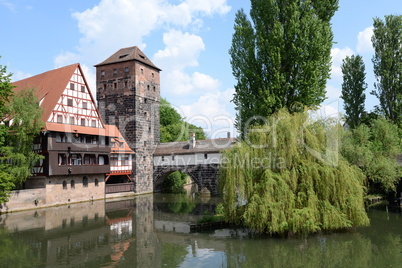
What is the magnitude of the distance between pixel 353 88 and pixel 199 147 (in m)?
18.7

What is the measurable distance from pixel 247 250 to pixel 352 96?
30.7 metres

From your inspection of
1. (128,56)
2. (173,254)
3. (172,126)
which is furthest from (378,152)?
(172,126)

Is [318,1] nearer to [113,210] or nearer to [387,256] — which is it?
[387,256]

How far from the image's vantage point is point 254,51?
2205cm

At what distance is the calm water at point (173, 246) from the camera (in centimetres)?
1206

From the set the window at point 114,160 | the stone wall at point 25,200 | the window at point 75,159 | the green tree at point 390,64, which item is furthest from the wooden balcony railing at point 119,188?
the green tree at point 390,64

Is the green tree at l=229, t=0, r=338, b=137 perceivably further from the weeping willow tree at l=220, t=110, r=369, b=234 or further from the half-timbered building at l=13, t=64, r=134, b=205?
the half-timbered building at l=13, t=64, r=134, b=205

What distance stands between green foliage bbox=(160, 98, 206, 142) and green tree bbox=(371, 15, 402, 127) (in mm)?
29053

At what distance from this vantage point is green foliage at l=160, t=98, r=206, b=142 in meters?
53.8

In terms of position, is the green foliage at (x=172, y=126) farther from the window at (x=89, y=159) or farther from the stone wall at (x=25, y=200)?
the stone wall at (x=25, y=200)

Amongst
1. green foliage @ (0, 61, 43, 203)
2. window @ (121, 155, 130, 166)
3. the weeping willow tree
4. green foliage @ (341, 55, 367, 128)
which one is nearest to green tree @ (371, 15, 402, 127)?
green foliage @ (341, 55, 367, 128)

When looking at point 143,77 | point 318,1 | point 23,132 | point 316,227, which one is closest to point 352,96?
point 318,1

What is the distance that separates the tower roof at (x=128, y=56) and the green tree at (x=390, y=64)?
2489 cm

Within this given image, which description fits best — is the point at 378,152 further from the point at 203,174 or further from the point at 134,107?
the point at 134,107
